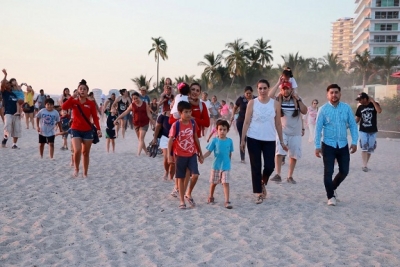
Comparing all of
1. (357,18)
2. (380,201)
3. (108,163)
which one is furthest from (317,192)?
(357,18)

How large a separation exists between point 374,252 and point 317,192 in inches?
128

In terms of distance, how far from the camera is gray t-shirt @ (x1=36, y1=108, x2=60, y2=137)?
1106 cm

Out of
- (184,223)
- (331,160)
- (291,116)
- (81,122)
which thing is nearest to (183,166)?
(184,223)

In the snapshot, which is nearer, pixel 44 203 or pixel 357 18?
pixel 44 203

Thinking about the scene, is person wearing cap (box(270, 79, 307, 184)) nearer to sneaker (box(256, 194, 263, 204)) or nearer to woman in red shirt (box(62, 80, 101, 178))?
sneaker (box(256, 194, 263, 204))

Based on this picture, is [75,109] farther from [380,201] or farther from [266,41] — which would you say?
Answer: [266,41]

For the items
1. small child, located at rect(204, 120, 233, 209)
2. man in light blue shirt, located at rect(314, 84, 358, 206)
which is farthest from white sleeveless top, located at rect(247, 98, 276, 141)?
man in light blue shirt, located at rect(314, 84, 358, 206)

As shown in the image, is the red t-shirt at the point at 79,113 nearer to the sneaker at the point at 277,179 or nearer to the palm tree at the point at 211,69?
the sneaker at the point at 277,179

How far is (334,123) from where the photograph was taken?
22.9ft

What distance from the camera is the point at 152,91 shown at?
210 feet

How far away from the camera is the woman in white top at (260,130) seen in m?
6.98

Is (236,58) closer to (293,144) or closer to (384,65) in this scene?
(384,65)

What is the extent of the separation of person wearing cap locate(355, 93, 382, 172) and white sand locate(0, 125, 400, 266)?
4.64ft

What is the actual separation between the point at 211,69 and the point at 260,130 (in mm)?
61269
